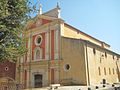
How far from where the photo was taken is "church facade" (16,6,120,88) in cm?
2225


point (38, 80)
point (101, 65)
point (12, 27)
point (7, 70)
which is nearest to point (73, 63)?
point (101, 65)

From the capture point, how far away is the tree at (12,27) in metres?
12.5

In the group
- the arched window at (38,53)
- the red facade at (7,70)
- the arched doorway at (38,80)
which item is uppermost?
the arched window at (38,53)

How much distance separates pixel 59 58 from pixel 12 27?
11886 millimetres

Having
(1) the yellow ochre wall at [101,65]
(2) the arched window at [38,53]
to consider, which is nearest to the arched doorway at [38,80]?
(2) the arched window at [38,53]

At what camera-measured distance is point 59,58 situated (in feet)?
78.8

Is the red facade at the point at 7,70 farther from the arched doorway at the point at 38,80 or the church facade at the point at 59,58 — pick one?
the arched doorway at the point at 38,80

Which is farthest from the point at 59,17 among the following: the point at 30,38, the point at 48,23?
the point at 30,38

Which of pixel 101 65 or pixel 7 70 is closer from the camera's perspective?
pixel 101 65

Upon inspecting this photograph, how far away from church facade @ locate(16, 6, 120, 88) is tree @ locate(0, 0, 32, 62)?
269 inches

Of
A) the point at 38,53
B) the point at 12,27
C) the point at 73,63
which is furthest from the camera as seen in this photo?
the point at 38,53

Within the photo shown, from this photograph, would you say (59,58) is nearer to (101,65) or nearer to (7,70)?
(101,65)

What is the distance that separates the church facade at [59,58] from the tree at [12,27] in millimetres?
6826

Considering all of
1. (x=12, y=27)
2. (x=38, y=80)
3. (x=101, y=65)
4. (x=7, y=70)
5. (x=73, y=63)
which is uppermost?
(x=12, y=27)
